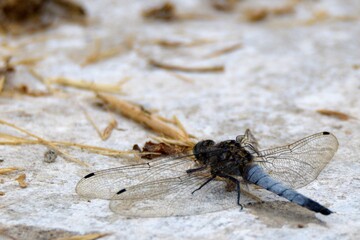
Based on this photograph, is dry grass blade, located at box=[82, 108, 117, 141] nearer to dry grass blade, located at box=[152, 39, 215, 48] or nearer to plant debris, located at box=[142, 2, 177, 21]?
dry grass blade, located at box=[152, 39, 215, 48]

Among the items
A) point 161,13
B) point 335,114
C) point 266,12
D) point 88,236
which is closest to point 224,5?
point 266,12

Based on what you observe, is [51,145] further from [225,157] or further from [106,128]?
[225,157]

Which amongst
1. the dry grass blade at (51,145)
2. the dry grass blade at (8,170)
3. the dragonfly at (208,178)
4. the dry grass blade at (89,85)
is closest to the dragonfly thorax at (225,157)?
the dragonfly at (208,178)

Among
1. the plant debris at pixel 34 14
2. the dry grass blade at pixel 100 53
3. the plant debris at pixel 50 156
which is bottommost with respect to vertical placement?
the plant debris at pixel 50 156

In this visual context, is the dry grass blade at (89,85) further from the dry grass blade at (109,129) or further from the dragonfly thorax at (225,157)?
the dragonfly thorax at (225,157)

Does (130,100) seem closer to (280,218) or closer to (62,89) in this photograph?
(62,89)

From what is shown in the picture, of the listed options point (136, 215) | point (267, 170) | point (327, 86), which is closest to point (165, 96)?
point (327, 86)
